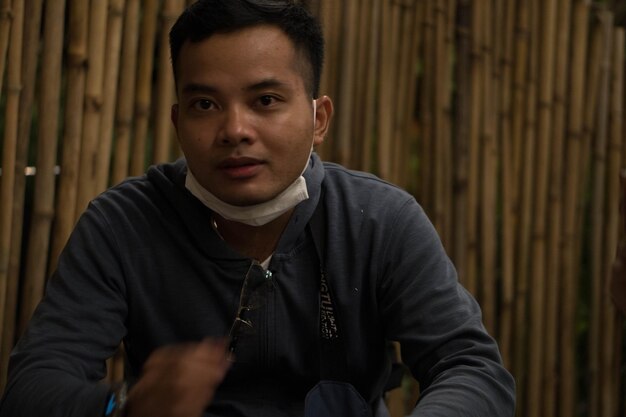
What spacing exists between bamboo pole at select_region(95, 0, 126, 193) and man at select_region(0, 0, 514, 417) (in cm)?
51

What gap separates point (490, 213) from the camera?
3523mm

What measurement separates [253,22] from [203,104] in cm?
21

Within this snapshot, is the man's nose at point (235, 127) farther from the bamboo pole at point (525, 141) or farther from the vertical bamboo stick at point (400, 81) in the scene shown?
the bamboo pole at point (525, 141)

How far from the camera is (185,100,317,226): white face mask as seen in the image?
229cm

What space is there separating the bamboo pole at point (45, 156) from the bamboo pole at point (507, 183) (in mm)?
1524

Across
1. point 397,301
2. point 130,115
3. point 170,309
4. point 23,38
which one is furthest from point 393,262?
point 23,38

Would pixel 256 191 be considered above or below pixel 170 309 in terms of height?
above

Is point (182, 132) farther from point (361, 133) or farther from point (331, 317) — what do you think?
point (361, 133)

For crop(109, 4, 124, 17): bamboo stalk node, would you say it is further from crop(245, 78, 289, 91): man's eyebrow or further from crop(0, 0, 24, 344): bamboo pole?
crop(245, 78, 289, 91): man's eyebrow

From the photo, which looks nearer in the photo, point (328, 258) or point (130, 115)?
point (328, 258)

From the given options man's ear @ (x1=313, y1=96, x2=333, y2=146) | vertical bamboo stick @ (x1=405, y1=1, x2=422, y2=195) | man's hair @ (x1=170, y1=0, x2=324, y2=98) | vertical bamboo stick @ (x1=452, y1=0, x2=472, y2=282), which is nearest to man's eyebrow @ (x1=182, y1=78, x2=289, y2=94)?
man's hair @ (x1=170, y1=0, x2=324, y2=98)

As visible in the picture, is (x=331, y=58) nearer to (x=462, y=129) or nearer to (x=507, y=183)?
(x=462, y=129)

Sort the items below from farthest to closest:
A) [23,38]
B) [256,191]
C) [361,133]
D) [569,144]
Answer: [569,144]
[361,133]
[23,38]
[256,191]

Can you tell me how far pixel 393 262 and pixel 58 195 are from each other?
41.7 inches
